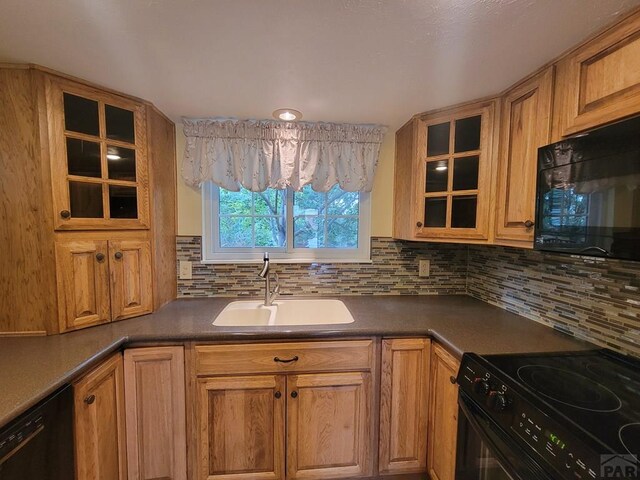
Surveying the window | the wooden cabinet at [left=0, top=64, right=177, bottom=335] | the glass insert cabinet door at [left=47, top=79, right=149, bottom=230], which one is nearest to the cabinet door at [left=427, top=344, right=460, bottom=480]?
the window

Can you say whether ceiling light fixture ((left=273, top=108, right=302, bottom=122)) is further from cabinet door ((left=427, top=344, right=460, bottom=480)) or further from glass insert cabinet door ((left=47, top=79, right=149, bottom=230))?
cabinet door ((left=427, top=344, right=460, bottom=480))

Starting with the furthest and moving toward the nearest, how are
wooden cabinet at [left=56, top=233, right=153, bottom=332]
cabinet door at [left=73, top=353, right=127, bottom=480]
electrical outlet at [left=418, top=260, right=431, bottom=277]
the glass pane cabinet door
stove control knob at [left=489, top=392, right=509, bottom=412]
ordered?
1. electrical outlet at [left=418, top=260, right=431, bottom=277]
2. the glass pane cabinet door
3. wooden cabinet at [left=56, top=233, right=153, bottom=332]
4. cabinet door at [left=73, top=353, right=127, bottom=480]
5. stove control knob at [left=489, top=392, right=509, bottom=412]

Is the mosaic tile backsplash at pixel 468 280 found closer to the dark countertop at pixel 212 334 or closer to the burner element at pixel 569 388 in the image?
the dark countertop at pixel 212 334

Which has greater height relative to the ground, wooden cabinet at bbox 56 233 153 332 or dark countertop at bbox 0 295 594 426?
wooden cabinet at bbox 56 233 153 332

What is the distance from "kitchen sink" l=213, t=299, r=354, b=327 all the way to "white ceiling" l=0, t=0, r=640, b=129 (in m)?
1.20

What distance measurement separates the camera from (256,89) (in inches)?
52.6

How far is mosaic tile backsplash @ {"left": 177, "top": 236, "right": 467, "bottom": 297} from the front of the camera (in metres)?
1.87

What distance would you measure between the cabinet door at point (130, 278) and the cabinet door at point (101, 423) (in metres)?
0.30

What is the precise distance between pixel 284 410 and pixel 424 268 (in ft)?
4.26

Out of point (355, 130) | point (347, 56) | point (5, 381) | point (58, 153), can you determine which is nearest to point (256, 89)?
point (347, 56)

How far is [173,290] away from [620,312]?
2.26 meters

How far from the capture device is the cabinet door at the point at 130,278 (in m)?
1.41

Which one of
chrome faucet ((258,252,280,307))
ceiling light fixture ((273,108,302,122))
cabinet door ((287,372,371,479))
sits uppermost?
ceiling light fixture ((273,108,302,122))

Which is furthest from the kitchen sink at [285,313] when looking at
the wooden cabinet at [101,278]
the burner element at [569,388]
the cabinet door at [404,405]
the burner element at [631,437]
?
the burner element at [631,437]
